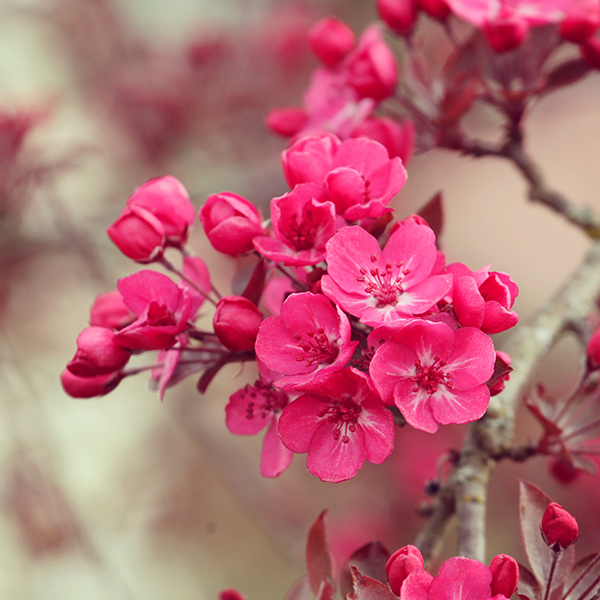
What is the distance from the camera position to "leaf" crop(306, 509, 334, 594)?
79 centimetres

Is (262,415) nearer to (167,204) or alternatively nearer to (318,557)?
(318,557)

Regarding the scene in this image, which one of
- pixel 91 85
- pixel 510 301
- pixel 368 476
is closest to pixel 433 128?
pixel 510 301

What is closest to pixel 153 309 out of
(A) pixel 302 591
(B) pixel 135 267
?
(A) pixel 302 591

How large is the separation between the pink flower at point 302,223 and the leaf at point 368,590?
1.14ft

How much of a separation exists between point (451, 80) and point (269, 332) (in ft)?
2.55

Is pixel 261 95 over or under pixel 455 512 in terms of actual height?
under

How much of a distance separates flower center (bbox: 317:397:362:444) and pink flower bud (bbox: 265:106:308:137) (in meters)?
0.73

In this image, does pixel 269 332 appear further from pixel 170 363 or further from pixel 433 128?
pixel 433 128

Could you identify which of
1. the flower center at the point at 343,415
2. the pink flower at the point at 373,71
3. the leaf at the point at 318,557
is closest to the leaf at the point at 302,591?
the leaf at the point at 318,557

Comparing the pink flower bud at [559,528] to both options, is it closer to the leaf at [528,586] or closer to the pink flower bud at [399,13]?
the leaf at [528,586]

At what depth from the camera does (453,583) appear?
0.60 metres

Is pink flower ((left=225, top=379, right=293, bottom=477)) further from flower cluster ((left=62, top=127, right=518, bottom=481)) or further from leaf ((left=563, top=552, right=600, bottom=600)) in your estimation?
leaf ((left=563, top=552, right=600, bottom=600))

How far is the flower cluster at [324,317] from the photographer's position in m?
0.62

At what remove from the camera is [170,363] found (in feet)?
2.55
